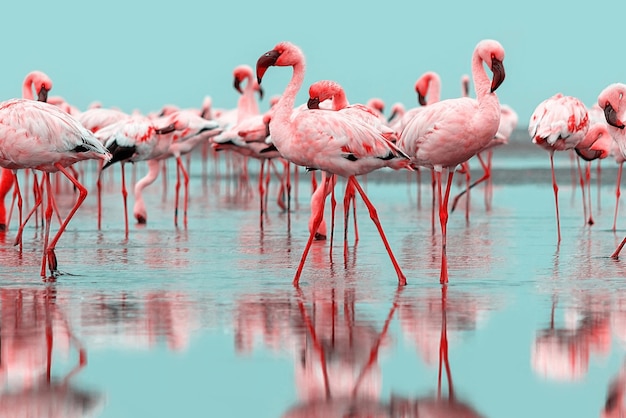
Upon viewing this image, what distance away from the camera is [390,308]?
299 inches

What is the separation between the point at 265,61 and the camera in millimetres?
8977

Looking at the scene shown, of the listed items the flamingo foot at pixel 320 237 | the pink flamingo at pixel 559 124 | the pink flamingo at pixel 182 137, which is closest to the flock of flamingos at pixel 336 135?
the pink flamingo at pixel 559 124

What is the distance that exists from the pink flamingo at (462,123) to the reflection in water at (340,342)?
44.7 inches

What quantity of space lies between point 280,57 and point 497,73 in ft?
5.42

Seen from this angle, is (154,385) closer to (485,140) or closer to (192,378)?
(192,378)

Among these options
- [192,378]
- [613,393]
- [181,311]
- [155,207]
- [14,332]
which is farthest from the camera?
[155,207]

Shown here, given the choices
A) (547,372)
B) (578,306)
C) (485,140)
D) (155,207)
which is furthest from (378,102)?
(547,372)

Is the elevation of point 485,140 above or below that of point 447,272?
above

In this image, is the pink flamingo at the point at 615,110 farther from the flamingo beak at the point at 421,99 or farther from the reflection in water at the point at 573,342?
the flamingo beak at the point at 421,99

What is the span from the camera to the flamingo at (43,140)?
921cm

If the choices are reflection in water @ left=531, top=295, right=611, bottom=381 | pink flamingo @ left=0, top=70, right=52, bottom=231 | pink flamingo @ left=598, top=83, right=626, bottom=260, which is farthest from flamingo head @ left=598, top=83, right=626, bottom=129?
pink flamingo @ left=0, top=70, right=52, bottom=231

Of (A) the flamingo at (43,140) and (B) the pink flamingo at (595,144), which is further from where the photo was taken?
(B) the pink flamingo at (595,144)

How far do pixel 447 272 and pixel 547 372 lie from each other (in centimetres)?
327

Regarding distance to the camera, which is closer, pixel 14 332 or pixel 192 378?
pixel 192 378
